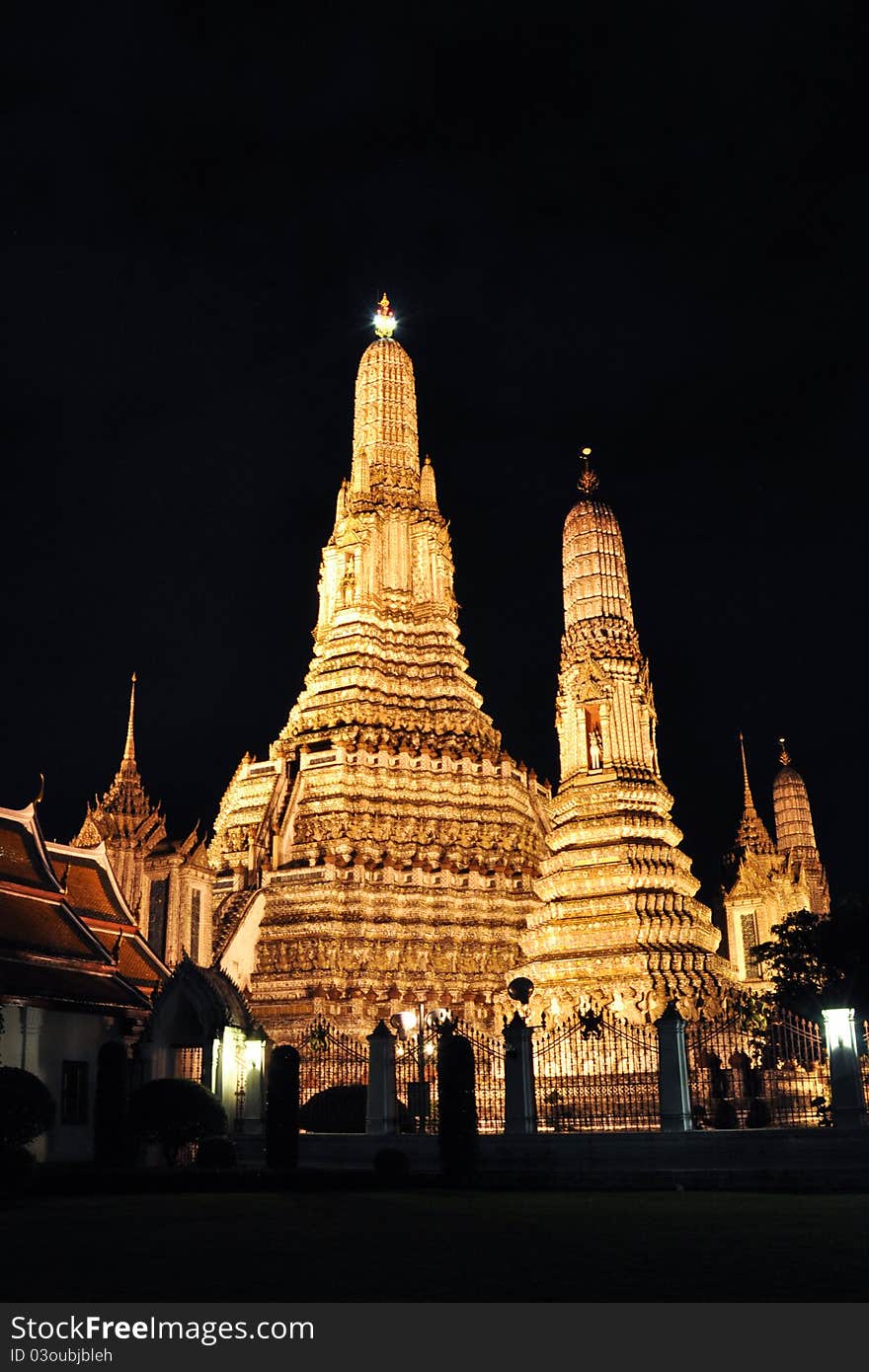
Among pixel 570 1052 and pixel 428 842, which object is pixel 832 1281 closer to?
pixel 570 1052

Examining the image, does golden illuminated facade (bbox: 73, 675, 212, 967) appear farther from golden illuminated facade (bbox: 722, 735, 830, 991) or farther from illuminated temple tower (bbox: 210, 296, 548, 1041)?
golden illuminated facade (bbox: 722, 735, 830, 991)

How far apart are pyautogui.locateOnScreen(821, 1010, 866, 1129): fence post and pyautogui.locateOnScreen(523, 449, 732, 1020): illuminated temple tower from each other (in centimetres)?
1801

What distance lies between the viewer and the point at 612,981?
4219 cm

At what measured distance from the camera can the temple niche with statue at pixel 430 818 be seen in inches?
1748

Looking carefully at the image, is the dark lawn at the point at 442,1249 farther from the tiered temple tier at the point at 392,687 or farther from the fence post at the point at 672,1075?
the tiered temple tier at the point at 392,687

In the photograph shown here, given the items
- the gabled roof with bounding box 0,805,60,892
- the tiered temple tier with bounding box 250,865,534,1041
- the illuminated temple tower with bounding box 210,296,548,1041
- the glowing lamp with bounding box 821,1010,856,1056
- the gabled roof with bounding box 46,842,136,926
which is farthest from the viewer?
the illuminated temple tower with bounding box 210,296,548,1041

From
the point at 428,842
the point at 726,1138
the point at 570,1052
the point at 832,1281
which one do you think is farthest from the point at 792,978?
the point at 832,1281

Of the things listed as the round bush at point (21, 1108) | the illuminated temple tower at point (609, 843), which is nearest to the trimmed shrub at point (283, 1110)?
the round bush at point (21, 1108)

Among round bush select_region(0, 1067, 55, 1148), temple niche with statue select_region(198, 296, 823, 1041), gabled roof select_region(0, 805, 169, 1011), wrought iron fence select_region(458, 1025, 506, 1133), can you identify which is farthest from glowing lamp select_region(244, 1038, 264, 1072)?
temple niche with statue select_region(198, 296, 823, 1041)

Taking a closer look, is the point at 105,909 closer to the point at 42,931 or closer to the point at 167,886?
the point at 42,931

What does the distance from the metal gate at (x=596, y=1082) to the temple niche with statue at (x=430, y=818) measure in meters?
4.61

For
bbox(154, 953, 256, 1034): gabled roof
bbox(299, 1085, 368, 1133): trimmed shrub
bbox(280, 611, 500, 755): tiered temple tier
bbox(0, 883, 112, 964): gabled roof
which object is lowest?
bbox(299, 1085, 368, 1133): trimmed shrub

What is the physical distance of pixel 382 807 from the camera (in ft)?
179

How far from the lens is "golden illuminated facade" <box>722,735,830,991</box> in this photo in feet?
232
